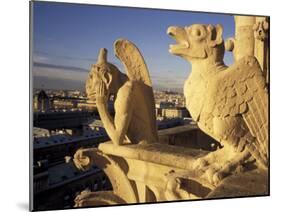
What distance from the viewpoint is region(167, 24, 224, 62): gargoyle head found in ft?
10.3

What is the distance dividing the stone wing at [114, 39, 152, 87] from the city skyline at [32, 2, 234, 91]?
0.04m

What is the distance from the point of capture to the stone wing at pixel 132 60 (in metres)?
3.25

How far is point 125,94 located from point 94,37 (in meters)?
0.47

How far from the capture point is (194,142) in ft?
11.3

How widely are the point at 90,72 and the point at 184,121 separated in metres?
0.82

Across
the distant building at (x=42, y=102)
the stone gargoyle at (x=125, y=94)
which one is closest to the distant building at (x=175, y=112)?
the stone gargoyle at (x=125, y=94)

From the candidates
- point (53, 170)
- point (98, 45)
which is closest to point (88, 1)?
point (98, 45)

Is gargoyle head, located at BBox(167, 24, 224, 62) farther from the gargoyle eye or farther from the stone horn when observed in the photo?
the stone horn

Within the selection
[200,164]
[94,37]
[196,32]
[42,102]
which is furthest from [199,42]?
[42,102]

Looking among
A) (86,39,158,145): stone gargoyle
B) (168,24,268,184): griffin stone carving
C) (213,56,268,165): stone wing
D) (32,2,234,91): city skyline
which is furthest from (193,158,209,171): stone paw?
(32,2,234,91): city skyline

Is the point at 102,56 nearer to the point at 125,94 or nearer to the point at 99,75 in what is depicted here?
the point at 99,75

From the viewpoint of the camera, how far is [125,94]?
10.6 ft

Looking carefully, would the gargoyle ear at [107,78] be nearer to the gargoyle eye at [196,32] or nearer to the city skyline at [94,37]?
the city skyline at [94,37]
